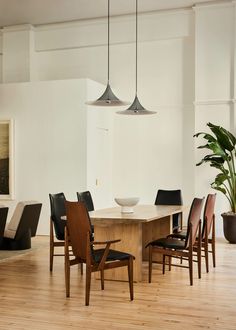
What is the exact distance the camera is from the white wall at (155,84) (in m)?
8.31

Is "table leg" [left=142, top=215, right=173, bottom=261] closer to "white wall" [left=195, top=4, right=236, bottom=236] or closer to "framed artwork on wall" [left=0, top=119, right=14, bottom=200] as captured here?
"white wall" [left=195, top=4, right=236, bottom=236]

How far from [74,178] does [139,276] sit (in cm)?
363

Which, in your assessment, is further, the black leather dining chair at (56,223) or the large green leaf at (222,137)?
the large green leaf at (222,137)

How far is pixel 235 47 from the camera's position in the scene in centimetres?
823

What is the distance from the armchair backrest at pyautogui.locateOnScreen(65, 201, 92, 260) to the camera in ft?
13.4

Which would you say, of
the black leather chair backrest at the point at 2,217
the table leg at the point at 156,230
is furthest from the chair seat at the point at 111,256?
the black leather chair backrest at the point at 2,217

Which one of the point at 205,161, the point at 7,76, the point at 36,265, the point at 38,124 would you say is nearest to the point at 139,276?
the point at 36,265

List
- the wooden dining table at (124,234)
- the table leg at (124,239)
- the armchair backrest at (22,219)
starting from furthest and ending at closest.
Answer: the armchair backrest at (22,219)
the table leg at (124,239)
the wooden dining table at (124,234)

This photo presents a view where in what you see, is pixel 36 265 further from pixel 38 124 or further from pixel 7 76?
pixel 7 76

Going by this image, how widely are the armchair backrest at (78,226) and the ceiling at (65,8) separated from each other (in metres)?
5.35

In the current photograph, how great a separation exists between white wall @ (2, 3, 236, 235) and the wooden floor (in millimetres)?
3304

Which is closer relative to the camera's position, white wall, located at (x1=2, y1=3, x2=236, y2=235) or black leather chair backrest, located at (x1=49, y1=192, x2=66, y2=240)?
black leather chair backrest, located at (x1=49, y1=192, x2=66, y2=240)

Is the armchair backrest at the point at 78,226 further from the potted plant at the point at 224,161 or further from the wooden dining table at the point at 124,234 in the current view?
the potted plant at the point at 224,161

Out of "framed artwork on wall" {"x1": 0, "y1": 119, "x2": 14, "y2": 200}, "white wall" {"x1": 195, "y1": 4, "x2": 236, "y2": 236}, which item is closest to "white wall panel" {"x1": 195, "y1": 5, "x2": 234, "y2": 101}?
"white wall" {"x1": 195, "y1": 4, "x2": 236, "y2": 236}
